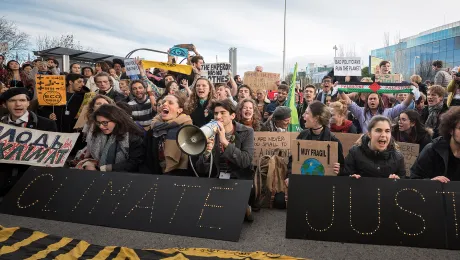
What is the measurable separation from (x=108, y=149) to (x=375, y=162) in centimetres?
304

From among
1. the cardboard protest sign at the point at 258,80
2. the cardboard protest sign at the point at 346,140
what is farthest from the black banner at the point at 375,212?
the cardboard protest sign at the point at 258,80

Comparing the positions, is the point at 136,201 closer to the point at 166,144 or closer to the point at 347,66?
the point at 166,144

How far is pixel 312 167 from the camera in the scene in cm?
404

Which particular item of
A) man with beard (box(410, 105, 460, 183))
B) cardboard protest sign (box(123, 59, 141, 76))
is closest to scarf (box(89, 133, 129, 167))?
man with beard (box(410, 105, 460, 183))

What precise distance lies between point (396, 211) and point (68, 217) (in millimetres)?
3068

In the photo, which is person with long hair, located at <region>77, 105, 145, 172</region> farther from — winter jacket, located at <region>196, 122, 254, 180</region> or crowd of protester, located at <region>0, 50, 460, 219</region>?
winter jacket, located at <region>196, 122, 254, 180</region>

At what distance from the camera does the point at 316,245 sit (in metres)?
3.08

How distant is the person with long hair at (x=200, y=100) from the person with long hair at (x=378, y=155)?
256cm

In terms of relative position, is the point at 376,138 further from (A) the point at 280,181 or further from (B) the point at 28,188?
(B) the point at 28,188

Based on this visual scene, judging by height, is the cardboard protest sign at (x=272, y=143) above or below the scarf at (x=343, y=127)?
below

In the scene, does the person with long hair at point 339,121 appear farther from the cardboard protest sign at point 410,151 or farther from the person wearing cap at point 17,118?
the person wearing cap at point 17,118

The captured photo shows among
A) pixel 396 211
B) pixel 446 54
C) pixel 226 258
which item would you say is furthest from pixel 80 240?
pixel 446 54

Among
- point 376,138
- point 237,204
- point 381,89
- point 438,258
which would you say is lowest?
point 438,258

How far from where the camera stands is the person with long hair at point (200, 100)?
5723mm
